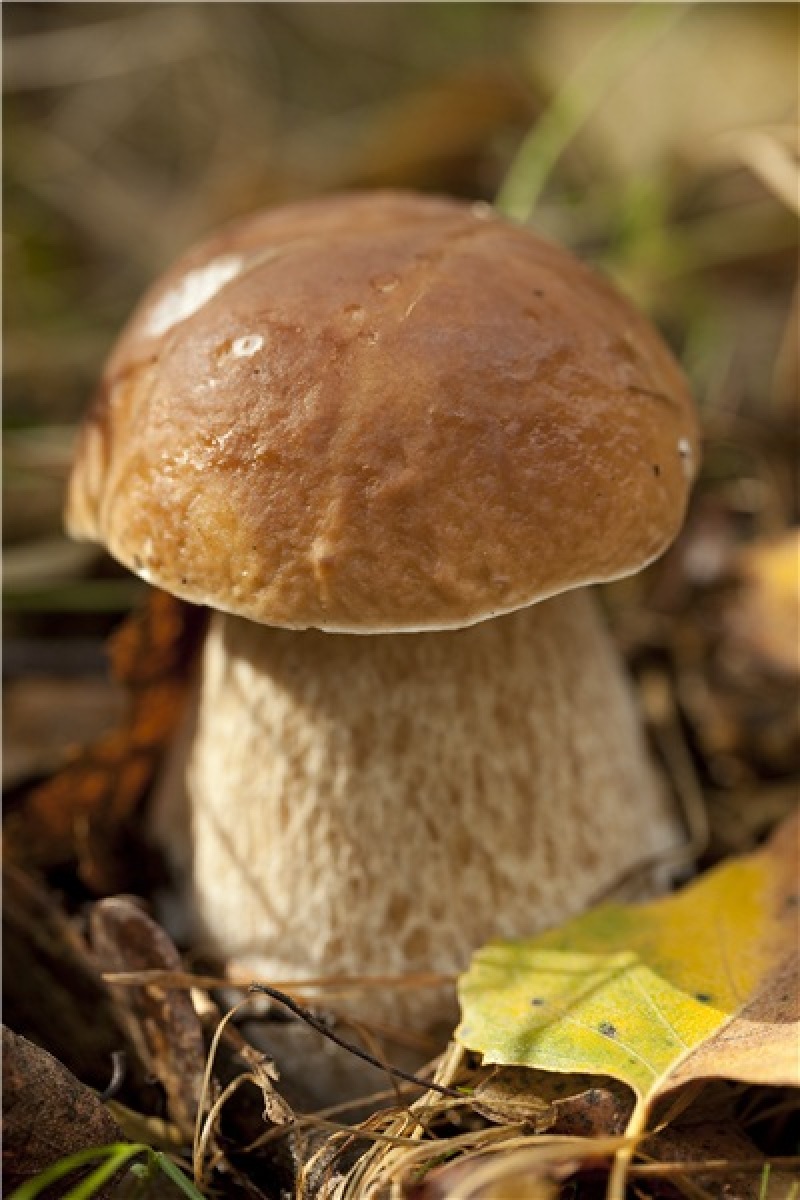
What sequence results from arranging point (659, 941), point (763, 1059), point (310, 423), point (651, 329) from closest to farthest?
point (763, 1059)
point (310, 423)
point (659, 941)
point (651, 329)

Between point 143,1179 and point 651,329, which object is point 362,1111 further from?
point 651,329

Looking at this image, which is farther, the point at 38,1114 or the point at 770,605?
the point at 770,605

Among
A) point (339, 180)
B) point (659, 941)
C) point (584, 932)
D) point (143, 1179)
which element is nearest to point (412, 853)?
point (584, 932)

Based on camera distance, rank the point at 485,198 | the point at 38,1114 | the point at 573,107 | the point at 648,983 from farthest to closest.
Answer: the point at 485,198 < the point at 573,107 < the point at 648,983 < the point at 38,1114

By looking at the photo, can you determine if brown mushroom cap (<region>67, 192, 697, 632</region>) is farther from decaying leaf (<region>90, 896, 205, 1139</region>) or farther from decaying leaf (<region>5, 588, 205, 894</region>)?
decaying leaf (<region>90, 896, 205, 1139</region>)

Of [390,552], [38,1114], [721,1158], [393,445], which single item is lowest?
[721,1158]

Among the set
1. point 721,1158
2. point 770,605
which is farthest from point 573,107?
point 721,1158

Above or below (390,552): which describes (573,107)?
above

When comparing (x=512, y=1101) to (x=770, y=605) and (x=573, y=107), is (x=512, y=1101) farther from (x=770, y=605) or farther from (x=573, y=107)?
(x=573, y=107)
